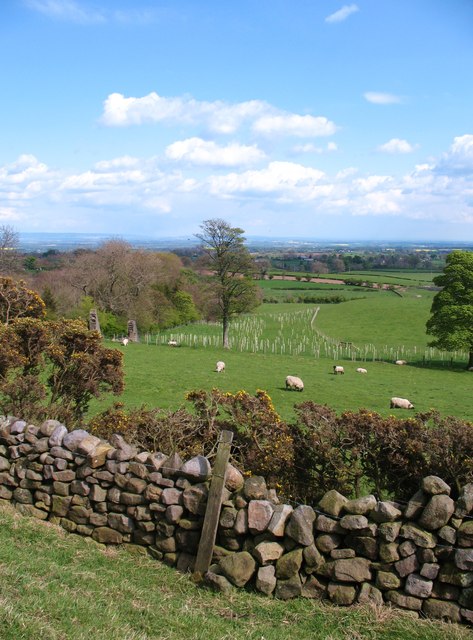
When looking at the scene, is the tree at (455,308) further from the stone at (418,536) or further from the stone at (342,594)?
the stone at (342,594)

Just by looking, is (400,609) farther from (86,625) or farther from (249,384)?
(249,384)

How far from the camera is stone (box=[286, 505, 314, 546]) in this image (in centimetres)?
727

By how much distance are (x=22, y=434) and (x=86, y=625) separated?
474 centimetres

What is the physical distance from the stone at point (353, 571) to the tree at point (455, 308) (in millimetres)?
38708

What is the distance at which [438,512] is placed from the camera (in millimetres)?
6910

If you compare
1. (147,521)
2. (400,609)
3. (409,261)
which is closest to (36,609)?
(147,521)

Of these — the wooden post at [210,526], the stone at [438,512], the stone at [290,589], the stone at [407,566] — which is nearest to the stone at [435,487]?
the stone at [438,512]

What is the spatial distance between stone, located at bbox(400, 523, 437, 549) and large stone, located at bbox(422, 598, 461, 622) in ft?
2.29

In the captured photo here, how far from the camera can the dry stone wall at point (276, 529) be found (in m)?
6.89

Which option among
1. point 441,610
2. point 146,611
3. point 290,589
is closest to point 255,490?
point 290,589

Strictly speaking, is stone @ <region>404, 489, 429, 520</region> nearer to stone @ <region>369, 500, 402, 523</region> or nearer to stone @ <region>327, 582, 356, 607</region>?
stone @ <region>369, 500, 402, 523</region>

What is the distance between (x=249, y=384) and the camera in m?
28.6

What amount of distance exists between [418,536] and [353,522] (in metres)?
0.83

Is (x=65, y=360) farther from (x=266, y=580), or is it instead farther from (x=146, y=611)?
(x=266, y=580)
